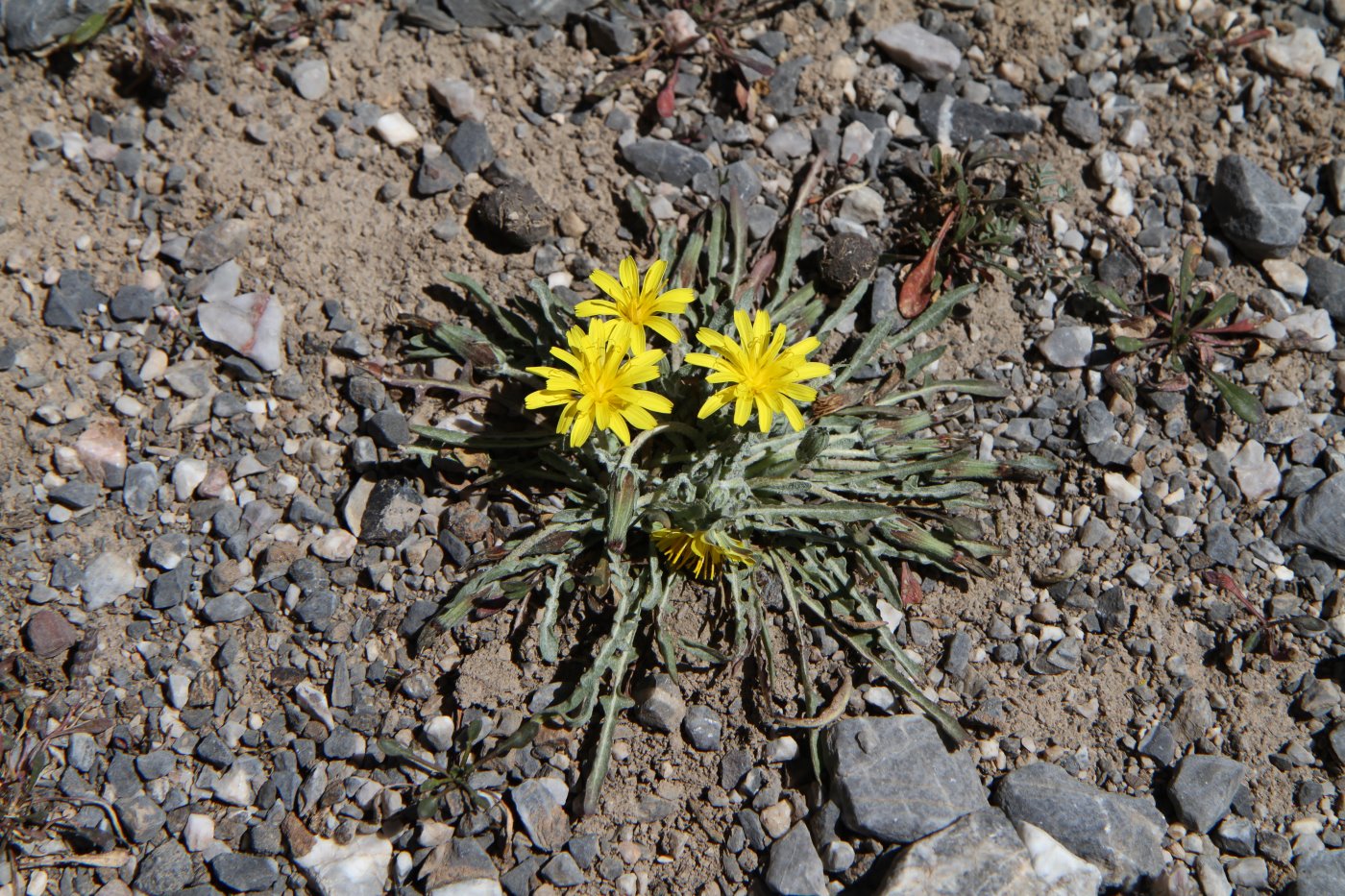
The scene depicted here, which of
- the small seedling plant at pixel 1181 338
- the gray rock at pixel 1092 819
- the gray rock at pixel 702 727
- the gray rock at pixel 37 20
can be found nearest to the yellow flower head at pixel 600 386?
the gray rock at pixel 702 727

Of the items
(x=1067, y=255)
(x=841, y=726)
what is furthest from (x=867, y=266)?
(x=841, y=726)

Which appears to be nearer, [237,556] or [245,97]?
[237,556]

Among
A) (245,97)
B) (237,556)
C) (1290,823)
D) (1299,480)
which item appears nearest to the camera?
(1290,823)

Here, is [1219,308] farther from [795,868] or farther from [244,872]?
[244,872]

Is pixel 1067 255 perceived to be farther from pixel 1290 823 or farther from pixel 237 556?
pixel 237 556

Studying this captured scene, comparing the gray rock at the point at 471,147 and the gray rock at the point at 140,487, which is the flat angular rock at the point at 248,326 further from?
the gray rock at the point at 471,147

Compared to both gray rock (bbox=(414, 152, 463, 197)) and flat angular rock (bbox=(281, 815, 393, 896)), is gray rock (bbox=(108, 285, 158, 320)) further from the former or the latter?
flat angular rock (bbox=(281, 815, 393, 896))
